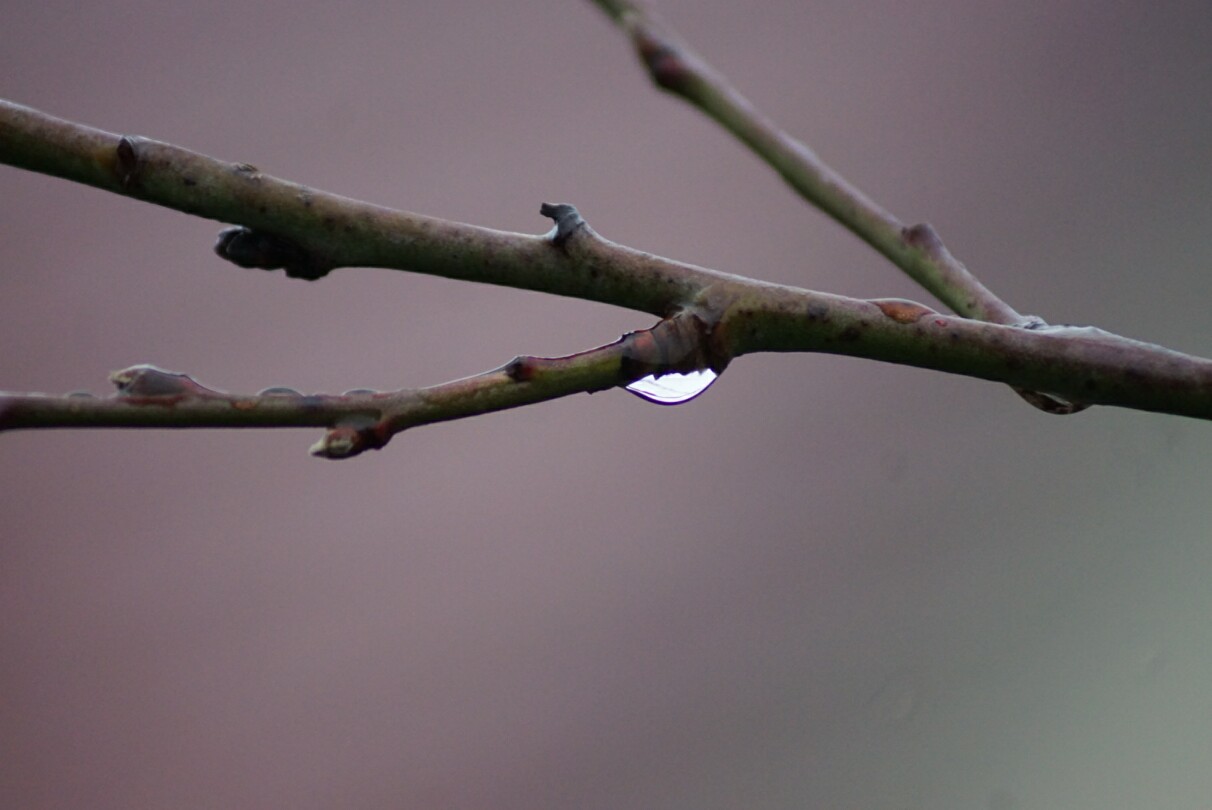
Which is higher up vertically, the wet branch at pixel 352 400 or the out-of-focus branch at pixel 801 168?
the out-of-focus branch at pixel 801 168

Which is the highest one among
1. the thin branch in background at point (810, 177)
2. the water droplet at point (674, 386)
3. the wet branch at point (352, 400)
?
the thin branch in background at point (810, 177)

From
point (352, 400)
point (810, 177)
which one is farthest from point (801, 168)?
point (352, 400)

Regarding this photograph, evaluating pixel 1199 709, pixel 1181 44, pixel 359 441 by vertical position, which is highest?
pixel 1181 44

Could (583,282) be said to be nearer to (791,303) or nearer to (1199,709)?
(791,303)

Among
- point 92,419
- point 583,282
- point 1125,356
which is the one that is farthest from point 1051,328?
point 92,419

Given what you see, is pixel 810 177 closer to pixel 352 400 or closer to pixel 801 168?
pixel 801 168

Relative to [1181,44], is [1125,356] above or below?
below
